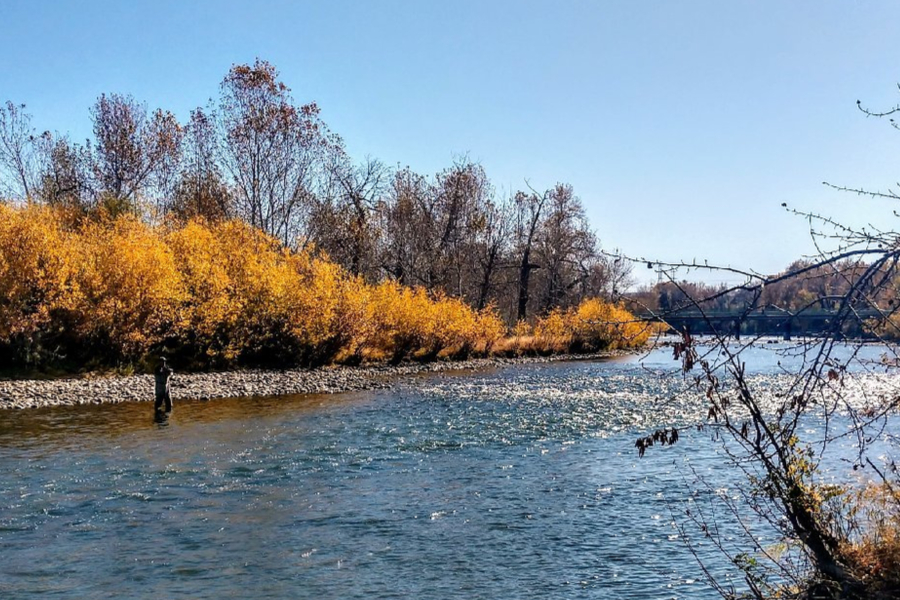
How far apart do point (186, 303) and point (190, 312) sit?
100 centimetres

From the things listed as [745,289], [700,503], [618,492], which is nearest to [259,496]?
[618,492]

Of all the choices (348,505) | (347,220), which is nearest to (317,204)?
(347,220)

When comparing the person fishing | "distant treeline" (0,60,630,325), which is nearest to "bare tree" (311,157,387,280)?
"distant treeline" (0,60,630,325)

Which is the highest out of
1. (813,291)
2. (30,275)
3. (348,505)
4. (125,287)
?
(30,275)

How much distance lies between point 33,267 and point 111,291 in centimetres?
310

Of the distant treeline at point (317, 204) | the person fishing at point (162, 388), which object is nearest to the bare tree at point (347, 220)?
the distant treeline at point (317, 204)

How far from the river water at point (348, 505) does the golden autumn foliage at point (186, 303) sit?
8.41 metres

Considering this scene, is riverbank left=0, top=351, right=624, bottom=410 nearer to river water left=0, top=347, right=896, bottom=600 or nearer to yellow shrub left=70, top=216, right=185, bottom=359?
yellow shrub left=70, top=216, right=185, bottom=359

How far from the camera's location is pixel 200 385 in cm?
3014

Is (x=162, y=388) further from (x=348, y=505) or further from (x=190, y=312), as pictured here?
(x=348, y=505)

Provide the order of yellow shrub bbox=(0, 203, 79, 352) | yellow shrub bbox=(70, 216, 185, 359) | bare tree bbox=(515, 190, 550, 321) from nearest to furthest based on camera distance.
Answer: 1. yellow shrub bbox=(0, 203, 79, 352)
2. yellow shrub bbox=(70, 216, 185, 359)
3. bare tree bbox=(515, 190, 550, 321)

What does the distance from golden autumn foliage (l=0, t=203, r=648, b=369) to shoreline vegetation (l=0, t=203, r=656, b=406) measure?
57mm

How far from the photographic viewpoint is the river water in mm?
9594

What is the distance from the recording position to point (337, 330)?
40375mm
